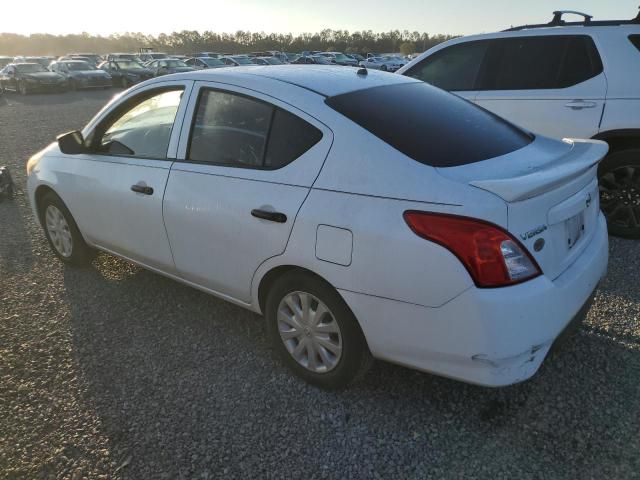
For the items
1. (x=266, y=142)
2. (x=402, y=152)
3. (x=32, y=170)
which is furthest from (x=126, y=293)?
(x=402, y=152)

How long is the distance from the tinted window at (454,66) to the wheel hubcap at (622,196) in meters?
1.60

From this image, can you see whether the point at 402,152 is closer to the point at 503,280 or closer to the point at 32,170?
the point at 503,280

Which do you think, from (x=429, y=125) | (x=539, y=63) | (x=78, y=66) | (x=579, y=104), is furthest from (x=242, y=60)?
(x=429, y=125)

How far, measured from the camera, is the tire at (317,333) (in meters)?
2.54

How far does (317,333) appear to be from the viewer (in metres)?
2.72

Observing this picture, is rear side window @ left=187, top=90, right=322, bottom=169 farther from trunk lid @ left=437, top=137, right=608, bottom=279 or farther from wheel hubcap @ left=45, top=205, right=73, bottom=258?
wheel hubcap @ left=45, top=205, right=73, bottom=258

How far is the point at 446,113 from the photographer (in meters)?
2.93

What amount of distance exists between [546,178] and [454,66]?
11.9ft

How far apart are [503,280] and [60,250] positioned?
3.89 metres

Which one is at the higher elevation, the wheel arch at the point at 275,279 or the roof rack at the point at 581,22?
the roof rack at the point at 581,22

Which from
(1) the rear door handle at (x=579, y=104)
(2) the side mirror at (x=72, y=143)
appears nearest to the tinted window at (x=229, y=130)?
(2) the side mirror at (x=72, y=143)

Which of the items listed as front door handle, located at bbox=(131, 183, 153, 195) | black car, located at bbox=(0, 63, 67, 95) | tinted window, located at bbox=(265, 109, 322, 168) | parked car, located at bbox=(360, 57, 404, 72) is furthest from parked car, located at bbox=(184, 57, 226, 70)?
tinted window, located at bbox=(265, 109, 322, 168)

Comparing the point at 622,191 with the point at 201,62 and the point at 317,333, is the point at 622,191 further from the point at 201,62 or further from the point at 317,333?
the point at 201,62

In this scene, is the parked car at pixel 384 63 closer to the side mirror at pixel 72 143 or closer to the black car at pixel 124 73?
the black car at pixel 124 73
